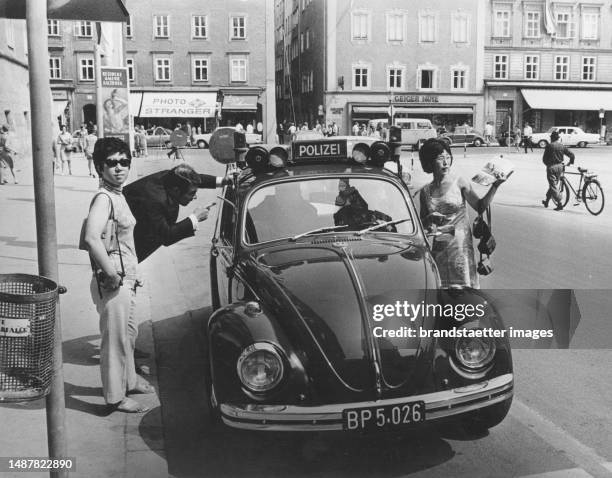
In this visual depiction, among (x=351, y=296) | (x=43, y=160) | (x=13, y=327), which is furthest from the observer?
(x=351, y=296)

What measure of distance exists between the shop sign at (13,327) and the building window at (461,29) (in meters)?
61.8

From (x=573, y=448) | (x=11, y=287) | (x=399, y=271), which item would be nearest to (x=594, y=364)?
(x=573, y=448)

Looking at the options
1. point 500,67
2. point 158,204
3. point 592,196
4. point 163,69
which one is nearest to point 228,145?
point 158,204

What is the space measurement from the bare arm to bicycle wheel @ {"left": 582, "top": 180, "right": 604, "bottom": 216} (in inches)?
555

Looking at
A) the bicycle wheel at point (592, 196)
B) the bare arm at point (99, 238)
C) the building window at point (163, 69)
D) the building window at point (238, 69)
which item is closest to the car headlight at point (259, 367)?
the bare arm at point (99, 238)

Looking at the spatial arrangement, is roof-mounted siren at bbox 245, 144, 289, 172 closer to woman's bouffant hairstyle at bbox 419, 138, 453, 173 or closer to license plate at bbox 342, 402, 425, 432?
woman's bouffant hairstyle at bbox 419, 138, 453, 173

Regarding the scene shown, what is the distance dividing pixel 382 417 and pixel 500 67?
62.0 m

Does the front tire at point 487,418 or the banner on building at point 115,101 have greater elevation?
the banner on building at point 115,101

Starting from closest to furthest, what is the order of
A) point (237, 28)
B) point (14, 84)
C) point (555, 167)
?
point (555, 167), point (14, 84), point (237, 28)

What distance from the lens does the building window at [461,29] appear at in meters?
61.5

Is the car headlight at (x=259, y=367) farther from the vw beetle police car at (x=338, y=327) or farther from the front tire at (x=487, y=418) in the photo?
the front tire at (x=487, y=418)

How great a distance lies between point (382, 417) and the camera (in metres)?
4.34

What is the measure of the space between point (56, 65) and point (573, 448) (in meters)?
58.0

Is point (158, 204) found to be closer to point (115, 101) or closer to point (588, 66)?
point (115, 101)
